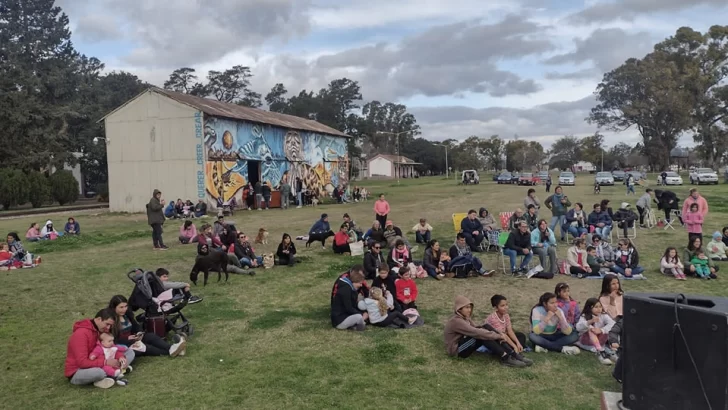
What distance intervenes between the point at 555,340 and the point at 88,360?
19.5ft

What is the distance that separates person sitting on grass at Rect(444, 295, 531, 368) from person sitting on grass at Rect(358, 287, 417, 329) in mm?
1349

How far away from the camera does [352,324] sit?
8117 mm

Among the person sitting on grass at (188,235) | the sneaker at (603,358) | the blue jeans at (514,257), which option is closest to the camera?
the sneaker at (603,358)

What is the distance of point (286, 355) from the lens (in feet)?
23.0

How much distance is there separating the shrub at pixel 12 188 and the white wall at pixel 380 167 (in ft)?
236

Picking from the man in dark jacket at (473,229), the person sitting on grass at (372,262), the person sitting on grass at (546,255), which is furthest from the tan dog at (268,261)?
the person sitting on grass at (546,255)

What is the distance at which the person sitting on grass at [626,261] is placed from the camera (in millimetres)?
11812

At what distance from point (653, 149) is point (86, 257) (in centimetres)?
7569

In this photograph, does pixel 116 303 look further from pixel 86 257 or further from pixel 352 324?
pixel 86 257

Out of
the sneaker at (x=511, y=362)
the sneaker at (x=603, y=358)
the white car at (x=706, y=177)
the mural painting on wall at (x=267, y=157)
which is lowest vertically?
the sneaker at (x=603, y=358)

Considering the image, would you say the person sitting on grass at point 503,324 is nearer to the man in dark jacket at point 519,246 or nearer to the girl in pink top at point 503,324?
the girl in pink top at point 503,324

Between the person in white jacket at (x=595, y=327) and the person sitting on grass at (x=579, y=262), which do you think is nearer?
the person in white jacket at (x=595, y=327)

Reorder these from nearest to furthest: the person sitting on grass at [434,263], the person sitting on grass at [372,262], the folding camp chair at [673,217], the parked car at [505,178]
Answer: the person sitting on grass at [372,262] < the person sitting on grass at [434,263] < the folding camp chair at [673,217] < the parked car at [505,178]

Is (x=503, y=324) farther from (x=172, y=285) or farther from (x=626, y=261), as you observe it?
(x=626, y=261)
